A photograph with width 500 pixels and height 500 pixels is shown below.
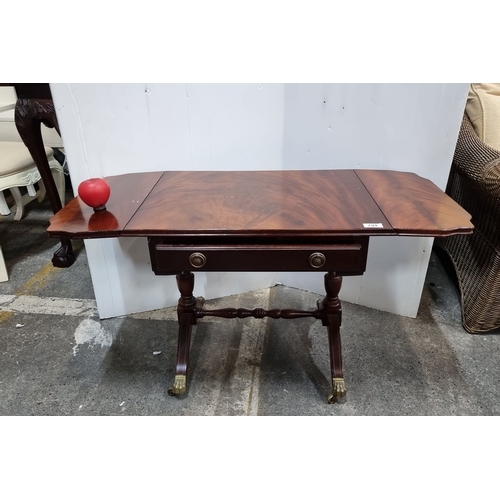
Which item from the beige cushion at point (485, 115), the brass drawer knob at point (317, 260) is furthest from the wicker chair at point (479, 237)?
the brass drawer knob at point (317, 260)

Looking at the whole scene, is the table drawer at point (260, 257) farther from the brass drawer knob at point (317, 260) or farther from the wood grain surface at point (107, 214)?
the wood grain surface at point (107, 214)

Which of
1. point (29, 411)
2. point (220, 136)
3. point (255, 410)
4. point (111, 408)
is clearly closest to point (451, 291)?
point (255, 410)

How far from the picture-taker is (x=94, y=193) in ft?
3.93

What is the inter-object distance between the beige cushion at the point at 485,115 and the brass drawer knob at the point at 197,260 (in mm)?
1528

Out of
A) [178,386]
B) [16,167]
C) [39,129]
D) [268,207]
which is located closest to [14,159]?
[16,167]

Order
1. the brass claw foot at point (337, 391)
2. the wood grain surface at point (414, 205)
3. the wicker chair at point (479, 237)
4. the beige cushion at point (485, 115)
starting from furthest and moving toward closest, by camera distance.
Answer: the beige cushion at point (485, 115) → the wicker chair at point (479, 237) → the brass claw foot at point (337, 391) → the wood grain surface at point (414, 205)

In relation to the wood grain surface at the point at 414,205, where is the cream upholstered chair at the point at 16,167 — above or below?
below

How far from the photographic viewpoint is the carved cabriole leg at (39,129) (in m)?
1.93

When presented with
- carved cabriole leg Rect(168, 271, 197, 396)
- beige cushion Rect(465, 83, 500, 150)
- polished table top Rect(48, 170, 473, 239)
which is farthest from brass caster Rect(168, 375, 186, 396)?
beige cushion Rect(465, 83, 500, 150)

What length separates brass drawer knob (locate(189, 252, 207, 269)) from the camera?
1198mm

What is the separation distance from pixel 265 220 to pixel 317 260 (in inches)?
7.6

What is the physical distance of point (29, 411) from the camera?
148 cm

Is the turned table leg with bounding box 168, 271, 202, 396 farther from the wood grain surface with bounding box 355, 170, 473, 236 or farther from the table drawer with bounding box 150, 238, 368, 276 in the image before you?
the wood grain surface with bounding box 355, 170, 473, 236

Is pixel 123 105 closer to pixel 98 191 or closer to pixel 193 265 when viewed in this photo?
pixel 98 191
